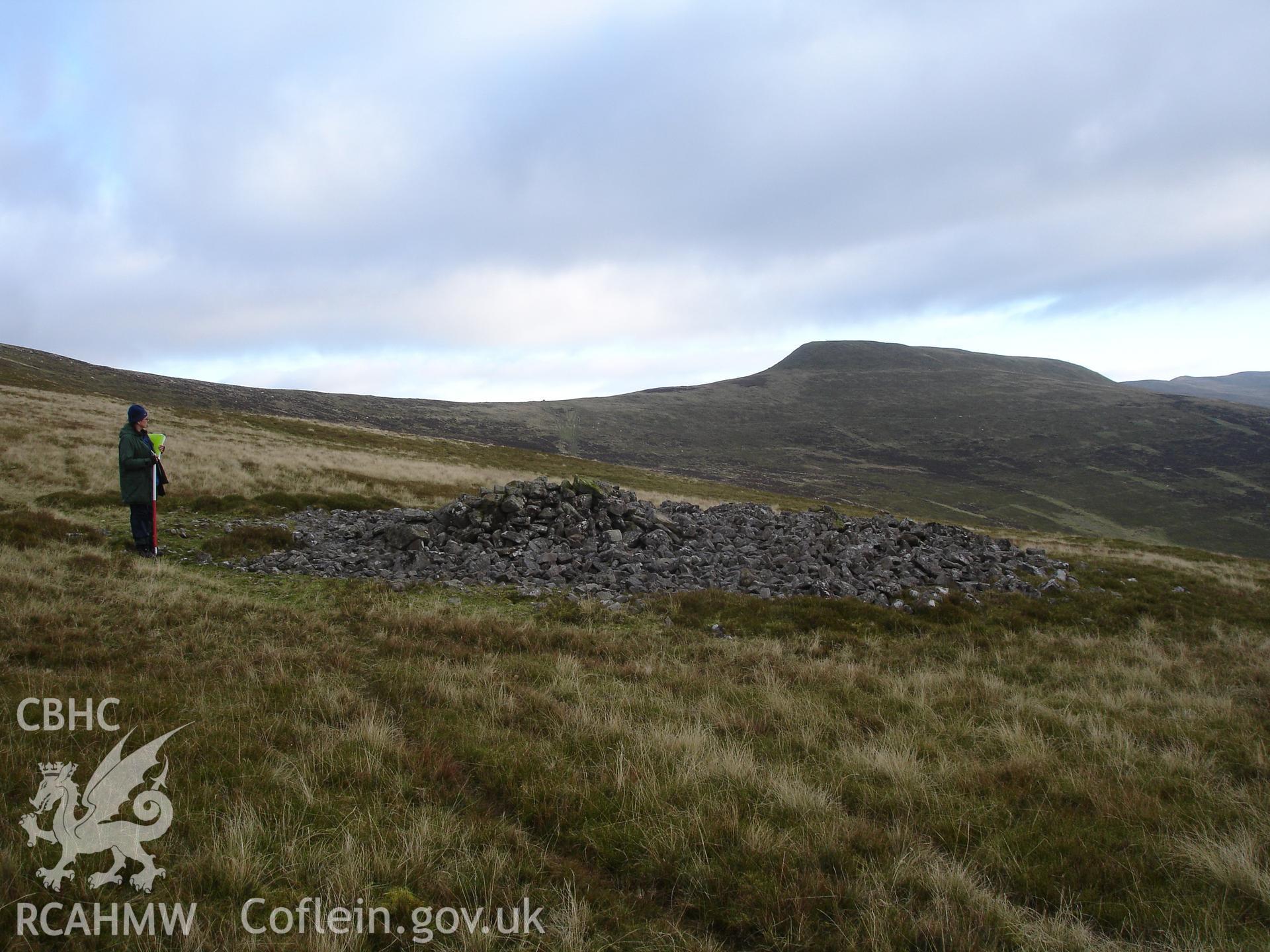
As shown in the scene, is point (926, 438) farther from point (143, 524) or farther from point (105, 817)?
point (105, 817)

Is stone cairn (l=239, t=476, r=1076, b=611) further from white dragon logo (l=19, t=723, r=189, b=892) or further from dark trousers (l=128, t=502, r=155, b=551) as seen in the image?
white dragon logo (l=19, t=723, r=189, b=892)

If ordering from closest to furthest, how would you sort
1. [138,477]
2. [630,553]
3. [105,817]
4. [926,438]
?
[105,817]
[138,477]
[630,553]
[926,438]

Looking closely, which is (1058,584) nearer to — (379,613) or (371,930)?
(379,613)

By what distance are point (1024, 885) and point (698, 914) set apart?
2.33 metres

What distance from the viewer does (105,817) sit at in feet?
13.4

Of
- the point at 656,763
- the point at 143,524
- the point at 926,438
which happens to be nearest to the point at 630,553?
the point at 656,763

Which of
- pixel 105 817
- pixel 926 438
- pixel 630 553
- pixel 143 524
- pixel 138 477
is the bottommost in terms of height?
pixel 630 553

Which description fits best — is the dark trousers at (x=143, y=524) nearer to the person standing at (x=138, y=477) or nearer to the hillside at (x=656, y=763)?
the person standing at (x=138, y=477)

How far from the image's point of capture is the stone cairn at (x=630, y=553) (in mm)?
14070

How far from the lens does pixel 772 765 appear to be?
5613 mm

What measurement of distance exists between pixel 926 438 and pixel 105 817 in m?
148

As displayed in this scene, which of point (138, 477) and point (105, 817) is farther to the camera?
point (138, 477)

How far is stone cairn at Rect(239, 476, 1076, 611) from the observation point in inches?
554

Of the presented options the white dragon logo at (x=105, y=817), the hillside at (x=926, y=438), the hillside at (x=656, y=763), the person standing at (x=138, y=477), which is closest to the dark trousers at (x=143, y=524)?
the person standing at (x=138, y=477)
